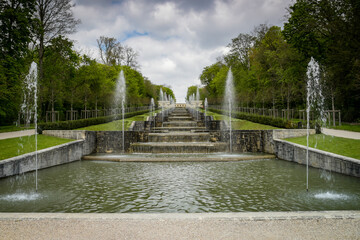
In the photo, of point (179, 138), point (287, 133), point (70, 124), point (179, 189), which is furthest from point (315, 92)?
point (179, 189)

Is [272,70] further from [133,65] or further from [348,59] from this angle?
[133,65]

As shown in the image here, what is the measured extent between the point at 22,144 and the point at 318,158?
1415 centimetres

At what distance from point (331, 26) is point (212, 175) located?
1892 cm

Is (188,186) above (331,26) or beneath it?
beneath

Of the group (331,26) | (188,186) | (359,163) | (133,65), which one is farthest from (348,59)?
(133,65)

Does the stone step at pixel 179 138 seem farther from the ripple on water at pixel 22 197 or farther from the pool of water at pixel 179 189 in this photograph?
the ripple on water at pixel 22 197

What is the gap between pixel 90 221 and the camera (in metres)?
4.73

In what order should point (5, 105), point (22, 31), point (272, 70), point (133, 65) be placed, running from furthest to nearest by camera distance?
1. point (133, 65)
2. point (272, 70)
3. point (22, 31)
4. point (5, 105)

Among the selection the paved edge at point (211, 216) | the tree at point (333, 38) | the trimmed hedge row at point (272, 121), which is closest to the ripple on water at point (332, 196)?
the paved edge at point (211, 216)

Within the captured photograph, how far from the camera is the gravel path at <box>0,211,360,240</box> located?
4.23m

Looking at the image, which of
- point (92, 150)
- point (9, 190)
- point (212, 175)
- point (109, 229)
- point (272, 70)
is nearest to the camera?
point (109, 229)

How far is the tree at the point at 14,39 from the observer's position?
20562 mm

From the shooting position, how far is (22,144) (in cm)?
1391

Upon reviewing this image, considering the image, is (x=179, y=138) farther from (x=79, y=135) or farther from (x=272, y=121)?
(x=272, y=121)
